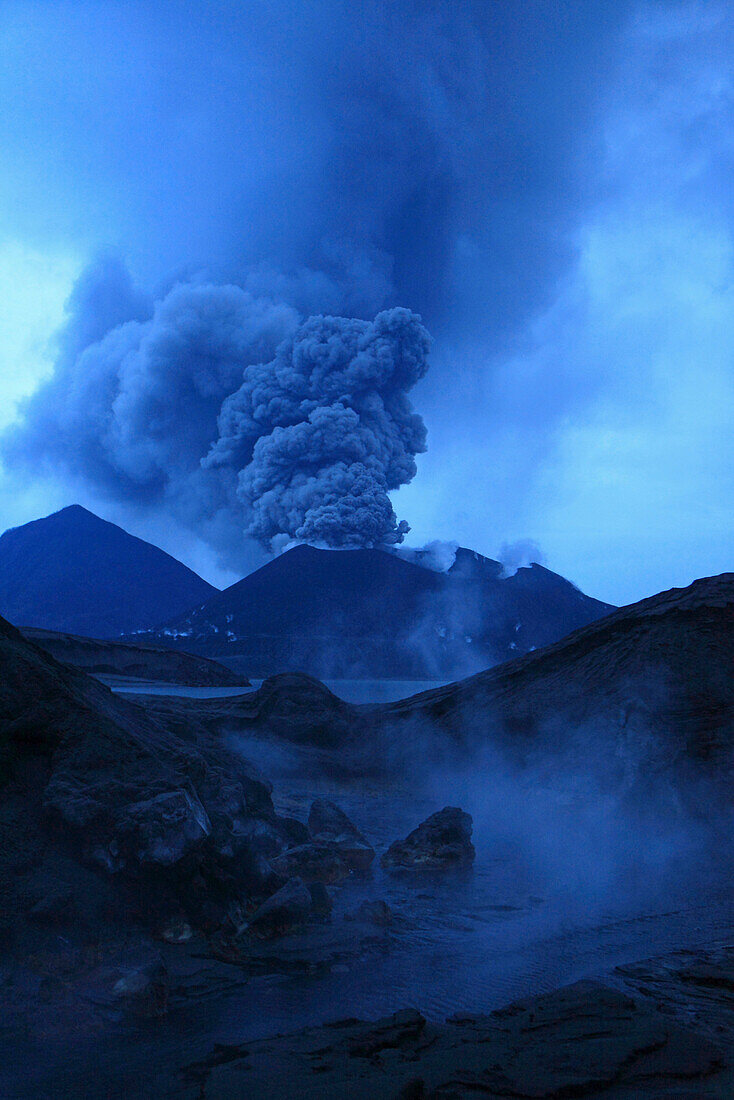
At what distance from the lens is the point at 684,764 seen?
12.1 metres

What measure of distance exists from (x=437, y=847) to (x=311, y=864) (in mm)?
2008

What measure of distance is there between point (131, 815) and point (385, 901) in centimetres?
315

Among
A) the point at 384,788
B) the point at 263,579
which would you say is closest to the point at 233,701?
the point at 384,788

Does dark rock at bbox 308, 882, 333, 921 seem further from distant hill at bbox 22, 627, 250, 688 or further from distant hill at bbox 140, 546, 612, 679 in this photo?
distant hill at bbox 140, 546, 612, 679

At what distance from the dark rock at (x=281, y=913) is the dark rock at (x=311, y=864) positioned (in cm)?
158

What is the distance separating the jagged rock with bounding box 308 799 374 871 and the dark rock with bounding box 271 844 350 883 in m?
0.40

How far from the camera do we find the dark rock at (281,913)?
22.4 ft

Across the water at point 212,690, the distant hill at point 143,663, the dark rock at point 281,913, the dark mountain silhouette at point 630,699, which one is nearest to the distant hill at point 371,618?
the distant hill at point 143,663

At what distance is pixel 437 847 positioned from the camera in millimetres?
9914

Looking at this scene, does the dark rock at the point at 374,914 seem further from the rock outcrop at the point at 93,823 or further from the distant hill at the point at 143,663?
the distant hill at the point at 143,663

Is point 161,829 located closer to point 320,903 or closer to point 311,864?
point 320,903

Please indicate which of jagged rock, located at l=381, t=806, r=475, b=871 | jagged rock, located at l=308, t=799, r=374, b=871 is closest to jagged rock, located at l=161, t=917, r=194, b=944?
jagged rock, located at l=308, t=799, r=374, b=871

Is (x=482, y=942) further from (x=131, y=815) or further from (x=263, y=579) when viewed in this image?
(x=263, y=579)

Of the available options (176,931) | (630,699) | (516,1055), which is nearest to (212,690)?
(630,699)
